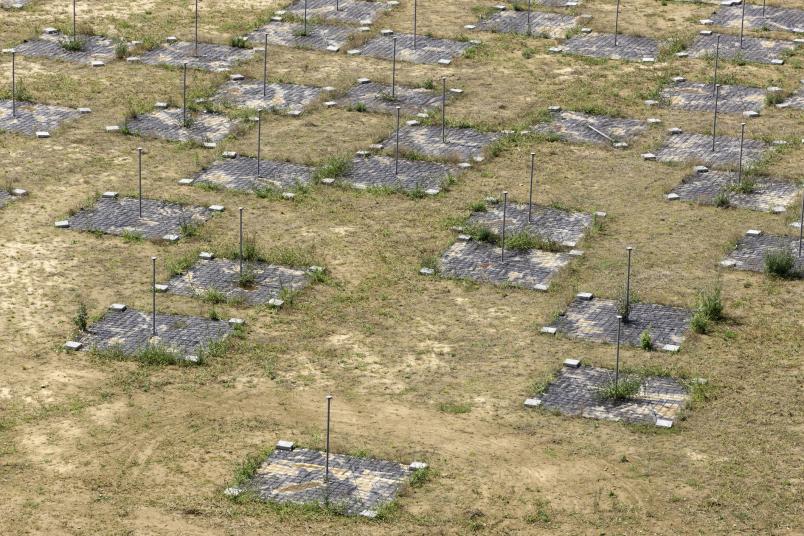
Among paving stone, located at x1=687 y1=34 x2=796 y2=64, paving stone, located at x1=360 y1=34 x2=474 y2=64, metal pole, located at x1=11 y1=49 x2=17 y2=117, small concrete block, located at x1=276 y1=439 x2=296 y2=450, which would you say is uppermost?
paving stone, located at x1=687 y1=34 x2=796 y2=64

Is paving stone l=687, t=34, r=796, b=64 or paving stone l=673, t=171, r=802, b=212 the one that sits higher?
paving stone l=687, t=34, r=796, b=64

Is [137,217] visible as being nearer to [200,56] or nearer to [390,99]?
[390,99]

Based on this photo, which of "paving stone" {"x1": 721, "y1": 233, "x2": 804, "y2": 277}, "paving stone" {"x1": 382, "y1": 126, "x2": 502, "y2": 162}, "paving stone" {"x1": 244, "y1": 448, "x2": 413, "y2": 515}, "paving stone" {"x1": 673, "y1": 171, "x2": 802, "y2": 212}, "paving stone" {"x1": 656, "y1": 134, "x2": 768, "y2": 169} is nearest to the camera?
"paving stone" {"x1": 244, "y1": 448, "x2": 413, "y2": 515}

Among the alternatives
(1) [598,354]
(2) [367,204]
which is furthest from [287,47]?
(1) [598,354]

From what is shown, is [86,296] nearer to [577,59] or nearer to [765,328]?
[765,328]

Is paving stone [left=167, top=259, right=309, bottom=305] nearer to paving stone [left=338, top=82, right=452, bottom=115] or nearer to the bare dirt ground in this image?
the bare dirt ground

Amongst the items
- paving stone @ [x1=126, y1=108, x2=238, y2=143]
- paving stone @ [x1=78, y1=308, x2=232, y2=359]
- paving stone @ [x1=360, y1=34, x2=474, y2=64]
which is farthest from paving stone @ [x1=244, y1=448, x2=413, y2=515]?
paving stone @ [x1=360, y1=34, x2=474, y2=64]
